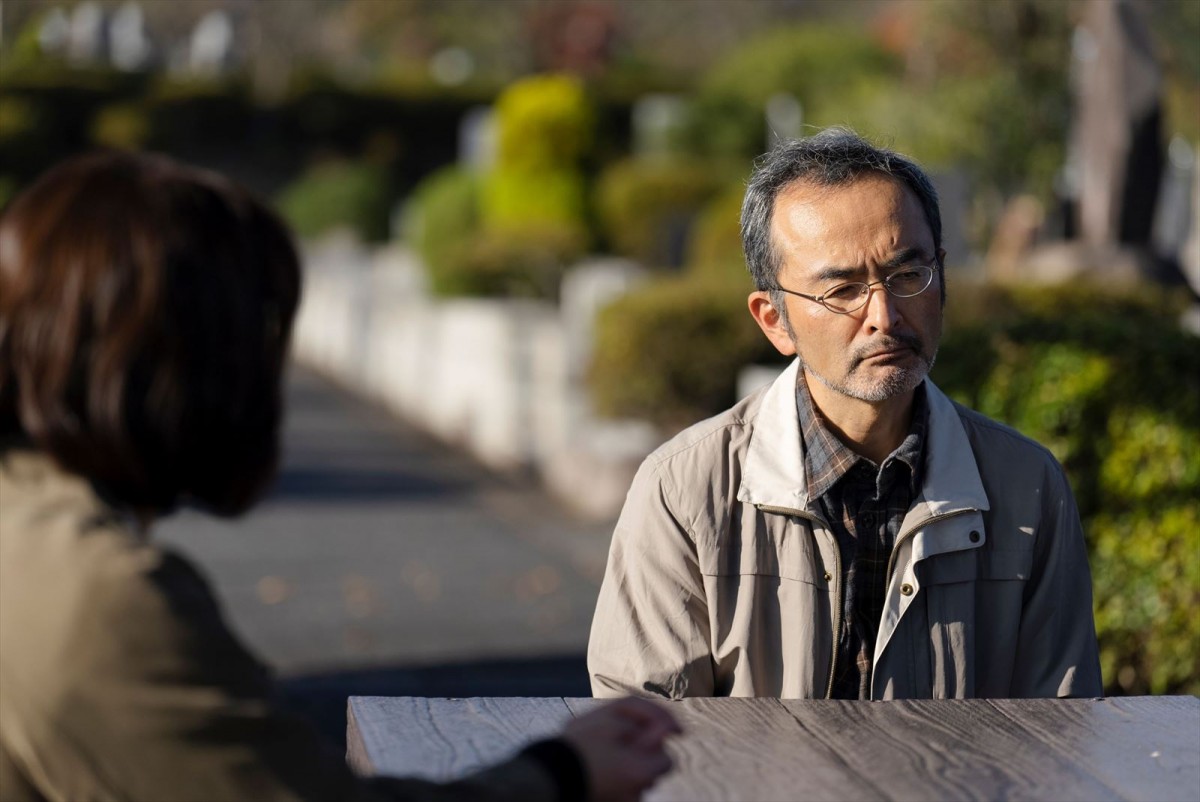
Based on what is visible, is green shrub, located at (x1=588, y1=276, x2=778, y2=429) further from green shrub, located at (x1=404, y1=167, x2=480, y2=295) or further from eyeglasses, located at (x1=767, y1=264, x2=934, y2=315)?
green shrub, located at (x1=404, y1=167, x2=480, y2=295)

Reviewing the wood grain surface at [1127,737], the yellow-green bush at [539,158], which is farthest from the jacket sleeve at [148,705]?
the yellow-green bush at [539,158]

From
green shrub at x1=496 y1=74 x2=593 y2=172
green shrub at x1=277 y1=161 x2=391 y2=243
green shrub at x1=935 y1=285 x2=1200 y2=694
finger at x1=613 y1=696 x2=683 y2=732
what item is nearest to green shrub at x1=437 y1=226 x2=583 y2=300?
green shrub at x1=496 y1=74 x2=593 y2=172

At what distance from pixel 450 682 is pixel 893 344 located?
13.8 ft

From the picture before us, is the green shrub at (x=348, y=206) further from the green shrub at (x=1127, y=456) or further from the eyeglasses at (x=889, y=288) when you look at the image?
the eyeglasses at (x=889, y=288)

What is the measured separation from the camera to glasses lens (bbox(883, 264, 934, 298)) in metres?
3.03

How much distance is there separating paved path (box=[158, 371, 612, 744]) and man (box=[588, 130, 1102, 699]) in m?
2.83

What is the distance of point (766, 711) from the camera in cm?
263

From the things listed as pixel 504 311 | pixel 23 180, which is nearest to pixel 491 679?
pixel 504 311

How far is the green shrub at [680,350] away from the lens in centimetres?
1020

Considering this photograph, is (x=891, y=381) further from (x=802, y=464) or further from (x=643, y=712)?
(x=643, y=712)

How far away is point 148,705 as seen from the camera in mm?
1621

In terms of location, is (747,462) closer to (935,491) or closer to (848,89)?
(935,491)

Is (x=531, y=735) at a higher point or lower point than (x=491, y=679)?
higher

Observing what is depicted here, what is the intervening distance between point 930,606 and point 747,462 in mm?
406
